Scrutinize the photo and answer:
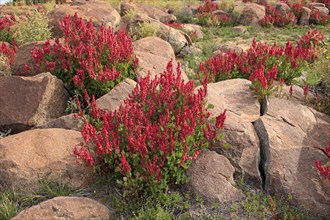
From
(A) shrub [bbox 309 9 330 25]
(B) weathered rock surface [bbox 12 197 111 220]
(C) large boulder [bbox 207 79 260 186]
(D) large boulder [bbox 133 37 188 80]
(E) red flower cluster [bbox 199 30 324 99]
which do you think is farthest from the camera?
(A) shrub [bbox 309 9 330 25]

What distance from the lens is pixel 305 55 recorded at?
7.91m

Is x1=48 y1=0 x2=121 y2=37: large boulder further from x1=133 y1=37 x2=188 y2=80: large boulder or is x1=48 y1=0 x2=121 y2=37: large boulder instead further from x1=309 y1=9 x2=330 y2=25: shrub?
x1=309 y1=9 x2=330 y2=25: shrub

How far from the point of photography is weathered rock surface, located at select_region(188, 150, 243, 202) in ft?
15.1

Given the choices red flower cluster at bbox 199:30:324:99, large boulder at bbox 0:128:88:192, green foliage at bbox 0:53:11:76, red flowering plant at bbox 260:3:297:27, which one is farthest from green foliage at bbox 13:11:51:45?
red flowering plant at bbox 260:3:297:27

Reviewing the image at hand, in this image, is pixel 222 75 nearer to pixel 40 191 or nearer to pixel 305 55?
pixel 305 55

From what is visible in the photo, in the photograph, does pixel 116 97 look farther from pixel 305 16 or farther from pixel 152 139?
pixel 305 16

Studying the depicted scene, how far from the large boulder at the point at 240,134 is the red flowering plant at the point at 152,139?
0.28 meters

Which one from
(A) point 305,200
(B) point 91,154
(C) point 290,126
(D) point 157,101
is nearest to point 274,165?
(A) point 305,200

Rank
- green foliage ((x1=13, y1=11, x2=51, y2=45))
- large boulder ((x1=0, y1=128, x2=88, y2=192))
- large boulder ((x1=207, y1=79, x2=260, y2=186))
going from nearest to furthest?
large boulder ((x1=0, y1=128, x2=88, y2=192)), large boulder ((x1=207, y1=79, x2=260, y2=186)), green foliage ((x1=13, y1=11, x2=51, y2=45))

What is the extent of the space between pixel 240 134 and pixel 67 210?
2.66 meters

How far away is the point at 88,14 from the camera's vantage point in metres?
10.9

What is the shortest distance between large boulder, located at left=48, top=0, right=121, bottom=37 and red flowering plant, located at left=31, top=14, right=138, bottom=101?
315 cm

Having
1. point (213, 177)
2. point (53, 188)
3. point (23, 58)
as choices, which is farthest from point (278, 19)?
point (53, 188)

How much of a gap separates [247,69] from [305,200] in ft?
12.3
